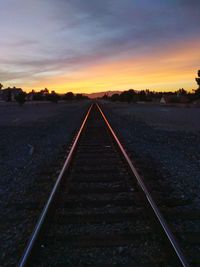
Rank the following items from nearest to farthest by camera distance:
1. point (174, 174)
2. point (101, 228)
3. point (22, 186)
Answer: point (101, 228), point (22, 186), point (174, 174)

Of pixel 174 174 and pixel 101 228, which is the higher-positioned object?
pixel 101 228

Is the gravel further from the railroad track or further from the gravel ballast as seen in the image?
the gravel ballast

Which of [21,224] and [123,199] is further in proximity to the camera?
[123,199]

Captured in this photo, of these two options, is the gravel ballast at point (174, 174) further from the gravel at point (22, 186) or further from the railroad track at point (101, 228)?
the gravel at point (22, 186)

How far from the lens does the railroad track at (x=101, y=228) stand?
472cm

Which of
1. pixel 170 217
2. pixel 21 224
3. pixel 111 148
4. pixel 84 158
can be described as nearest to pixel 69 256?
pixel 21 224

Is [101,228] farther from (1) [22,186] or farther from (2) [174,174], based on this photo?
(2) [174,174]

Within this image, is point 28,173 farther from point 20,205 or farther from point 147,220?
point 147,220

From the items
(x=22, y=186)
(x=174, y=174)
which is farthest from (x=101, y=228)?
(x=174, y=174)

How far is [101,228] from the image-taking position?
5.74 metres

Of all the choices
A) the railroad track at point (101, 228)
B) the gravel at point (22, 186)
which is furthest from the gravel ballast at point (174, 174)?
the gravel at point (22, 186)

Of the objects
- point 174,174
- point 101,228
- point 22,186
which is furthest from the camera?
point 174,174

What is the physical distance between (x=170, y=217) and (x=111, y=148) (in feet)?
24.8

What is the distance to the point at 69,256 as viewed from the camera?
4.86 meters
